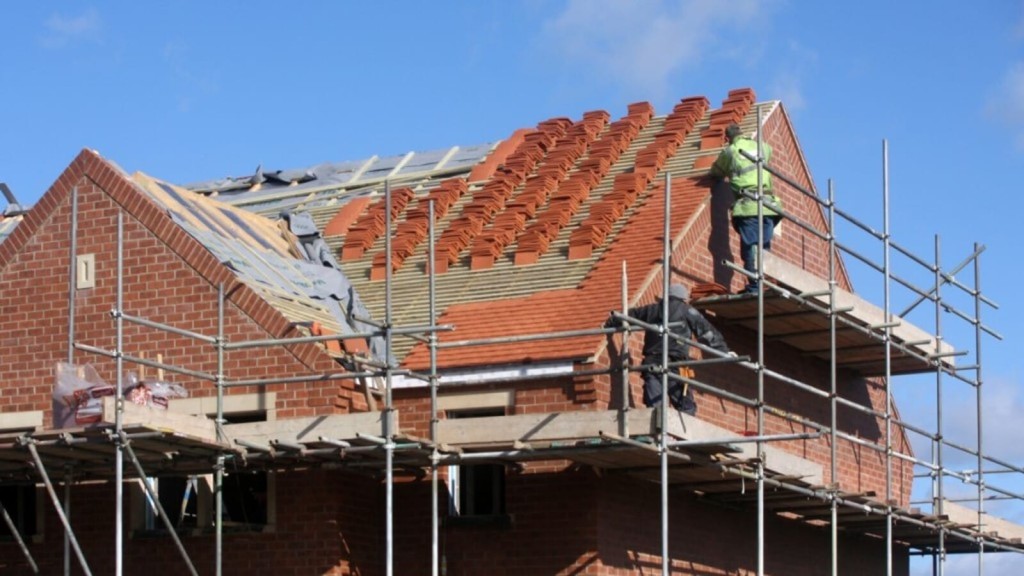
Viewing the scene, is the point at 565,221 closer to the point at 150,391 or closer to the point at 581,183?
the point at 581,183

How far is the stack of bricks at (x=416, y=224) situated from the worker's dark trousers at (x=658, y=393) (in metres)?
4.80

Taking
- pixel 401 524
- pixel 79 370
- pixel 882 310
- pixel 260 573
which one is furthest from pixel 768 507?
pixel 79 370

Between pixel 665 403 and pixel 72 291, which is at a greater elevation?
pixel 72 291

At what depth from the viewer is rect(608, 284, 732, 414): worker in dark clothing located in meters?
21.6

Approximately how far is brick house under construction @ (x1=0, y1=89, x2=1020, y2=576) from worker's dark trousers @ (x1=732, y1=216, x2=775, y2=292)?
284 millimetres

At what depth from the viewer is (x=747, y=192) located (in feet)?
78.2

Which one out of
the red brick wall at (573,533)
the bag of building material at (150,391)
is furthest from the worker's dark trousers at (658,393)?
the bag of building material at (150,391)

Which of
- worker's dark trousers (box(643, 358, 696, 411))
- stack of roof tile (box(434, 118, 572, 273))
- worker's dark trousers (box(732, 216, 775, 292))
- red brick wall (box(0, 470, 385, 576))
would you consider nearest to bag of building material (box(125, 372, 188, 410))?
red brick wall (box(0, 470, 385, 576))

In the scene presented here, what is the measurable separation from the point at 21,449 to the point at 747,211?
9.27 metres

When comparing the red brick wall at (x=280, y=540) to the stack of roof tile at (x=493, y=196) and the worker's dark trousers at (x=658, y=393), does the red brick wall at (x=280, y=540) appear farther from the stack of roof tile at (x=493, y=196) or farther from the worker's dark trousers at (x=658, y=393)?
the stack of roof tile at (x=493, y=196)

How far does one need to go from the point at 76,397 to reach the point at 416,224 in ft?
24.6

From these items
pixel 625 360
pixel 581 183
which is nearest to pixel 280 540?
pixel 625 360

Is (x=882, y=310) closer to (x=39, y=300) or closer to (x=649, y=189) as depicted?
(x=649, y=189)

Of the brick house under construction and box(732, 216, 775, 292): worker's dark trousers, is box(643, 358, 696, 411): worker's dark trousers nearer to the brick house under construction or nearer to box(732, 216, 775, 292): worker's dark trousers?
the brick house under construction
